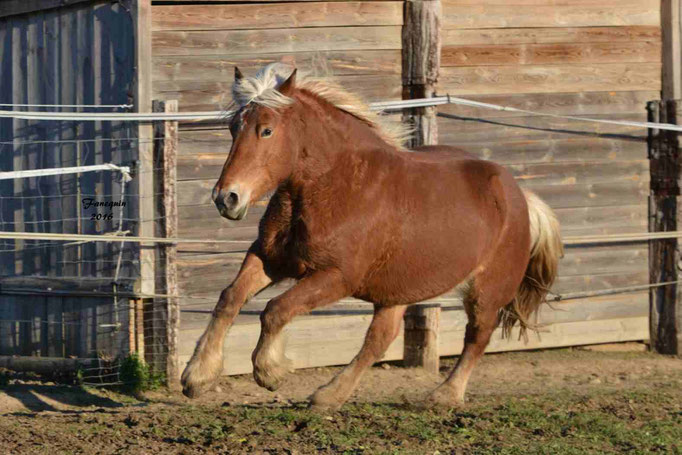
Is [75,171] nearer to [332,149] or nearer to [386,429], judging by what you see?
[332,149]

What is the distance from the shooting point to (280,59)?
829 centimetres

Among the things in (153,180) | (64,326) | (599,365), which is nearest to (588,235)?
(599,365)

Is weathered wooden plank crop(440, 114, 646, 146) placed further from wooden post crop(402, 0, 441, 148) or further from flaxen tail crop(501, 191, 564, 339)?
flaxen tail crop(501, 191, 564, 339)

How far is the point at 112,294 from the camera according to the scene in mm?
7781

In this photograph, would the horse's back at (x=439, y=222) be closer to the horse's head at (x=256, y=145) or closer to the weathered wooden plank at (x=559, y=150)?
the horse's head at (x=256, y=145)

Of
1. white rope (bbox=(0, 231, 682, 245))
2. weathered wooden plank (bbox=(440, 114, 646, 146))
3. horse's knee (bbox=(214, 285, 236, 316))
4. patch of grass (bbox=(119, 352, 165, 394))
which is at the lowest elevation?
patch of grass (bbox=(119, 352, 165, 394))

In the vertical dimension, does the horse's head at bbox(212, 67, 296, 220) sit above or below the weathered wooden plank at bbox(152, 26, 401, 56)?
below

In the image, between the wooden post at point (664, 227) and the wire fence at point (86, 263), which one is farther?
the wooden post at point (664, 227)

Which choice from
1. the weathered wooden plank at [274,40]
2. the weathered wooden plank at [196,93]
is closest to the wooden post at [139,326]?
the weathered wooden plank at [196,93]

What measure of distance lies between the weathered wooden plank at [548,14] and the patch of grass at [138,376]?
12.7 ft

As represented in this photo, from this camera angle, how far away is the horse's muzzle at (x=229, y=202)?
486 centimetres

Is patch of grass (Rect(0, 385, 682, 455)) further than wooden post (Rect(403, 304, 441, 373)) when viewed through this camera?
No

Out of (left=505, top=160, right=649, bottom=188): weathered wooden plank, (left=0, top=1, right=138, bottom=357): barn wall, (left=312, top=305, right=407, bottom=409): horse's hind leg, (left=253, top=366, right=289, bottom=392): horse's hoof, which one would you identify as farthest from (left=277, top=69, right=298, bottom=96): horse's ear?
(left=505, top=160, right=649, bottom=188): weathered wooden plank

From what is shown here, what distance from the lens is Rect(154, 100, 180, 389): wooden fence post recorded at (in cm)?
776
